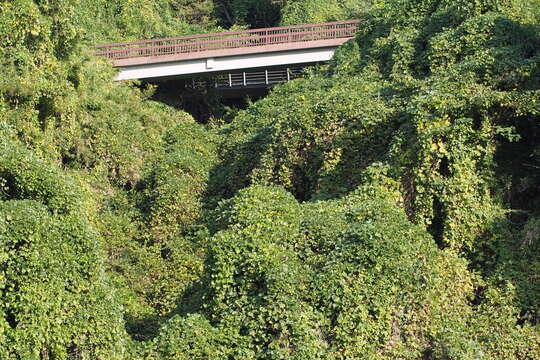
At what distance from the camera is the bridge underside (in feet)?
72.1

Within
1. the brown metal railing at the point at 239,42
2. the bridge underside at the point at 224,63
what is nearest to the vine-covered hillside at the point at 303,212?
the brown metal railing at the point at 239,42

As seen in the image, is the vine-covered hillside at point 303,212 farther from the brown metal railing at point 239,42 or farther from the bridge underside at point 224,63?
the bridge underside at point 224,63

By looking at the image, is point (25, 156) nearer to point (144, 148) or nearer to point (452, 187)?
point (452, 187)

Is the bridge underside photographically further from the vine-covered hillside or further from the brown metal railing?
the vine-covered hillside

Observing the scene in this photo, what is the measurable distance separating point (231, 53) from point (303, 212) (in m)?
11.1

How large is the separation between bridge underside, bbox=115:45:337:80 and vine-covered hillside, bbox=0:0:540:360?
3.95 metres

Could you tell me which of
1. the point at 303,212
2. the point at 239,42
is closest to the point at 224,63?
the point at 239,42

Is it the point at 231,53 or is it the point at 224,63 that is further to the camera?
the point at 224,63

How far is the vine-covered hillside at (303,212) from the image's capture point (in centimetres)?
965

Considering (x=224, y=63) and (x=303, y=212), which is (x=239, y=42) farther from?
(x=303, y=212)

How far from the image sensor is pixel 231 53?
21906mm

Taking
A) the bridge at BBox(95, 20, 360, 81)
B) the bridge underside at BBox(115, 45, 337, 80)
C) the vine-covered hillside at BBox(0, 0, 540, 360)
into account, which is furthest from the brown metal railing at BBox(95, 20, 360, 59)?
the vine-covered hillside at BBox(0, 0, 540, 360)

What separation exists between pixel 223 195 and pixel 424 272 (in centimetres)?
633

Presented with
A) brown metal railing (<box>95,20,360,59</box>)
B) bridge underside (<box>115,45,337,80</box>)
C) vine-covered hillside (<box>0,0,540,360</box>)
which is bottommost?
vine-covered hillside (<box>0,0,540,360</box>)
